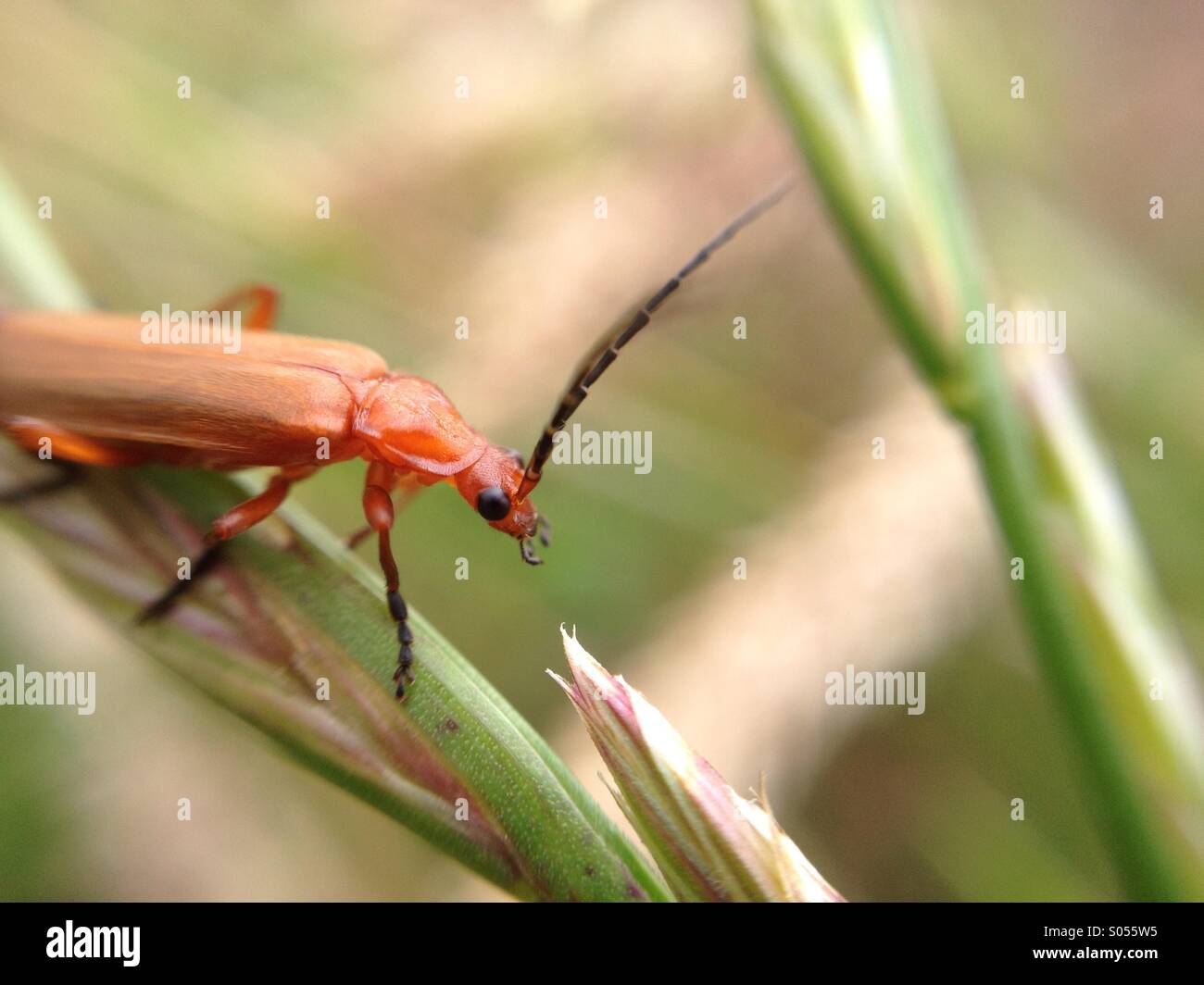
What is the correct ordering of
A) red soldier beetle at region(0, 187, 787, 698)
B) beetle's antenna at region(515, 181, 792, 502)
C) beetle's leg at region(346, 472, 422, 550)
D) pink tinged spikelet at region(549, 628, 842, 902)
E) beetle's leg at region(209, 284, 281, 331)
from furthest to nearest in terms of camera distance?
beetle's leg at region(209, 284, 281, 331)
beetle's leg at region(346, 472, 422, 550)
red soldier beetle at region(0, 187, 787, 698)
beetle's antenna at region(515, 181, 792, 502)
pink tinged spikelet at region(549, 628, 842, 902)

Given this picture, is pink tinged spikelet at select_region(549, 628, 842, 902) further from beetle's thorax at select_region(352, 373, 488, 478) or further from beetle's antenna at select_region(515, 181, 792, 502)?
beetle's thorax at select_region(352, 373, 488, 478)

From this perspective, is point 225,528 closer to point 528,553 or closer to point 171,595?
point 171,595

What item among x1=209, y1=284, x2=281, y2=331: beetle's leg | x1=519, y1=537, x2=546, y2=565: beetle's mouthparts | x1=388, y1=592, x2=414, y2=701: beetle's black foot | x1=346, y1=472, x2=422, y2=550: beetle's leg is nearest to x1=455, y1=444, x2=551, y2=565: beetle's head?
x1=519, y1=537, x2=546, y2=565: beetle's mouthparts

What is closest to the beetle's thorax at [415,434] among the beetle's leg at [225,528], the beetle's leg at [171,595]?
the beetle's leg at [225,528]

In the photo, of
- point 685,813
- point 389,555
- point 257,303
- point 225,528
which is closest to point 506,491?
point 389,555

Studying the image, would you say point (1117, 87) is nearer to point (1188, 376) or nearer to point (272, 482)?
point (1188, 376)

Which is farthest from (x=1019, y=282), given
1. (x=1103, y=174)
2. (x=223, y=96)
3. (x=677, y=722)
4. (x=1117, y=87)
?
(x=223, y=96)

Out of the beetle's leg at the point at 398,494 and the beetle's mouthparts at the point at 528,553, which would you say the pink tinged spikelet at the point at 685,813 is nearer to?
the beetle's mouthparts at the point at 528,553
